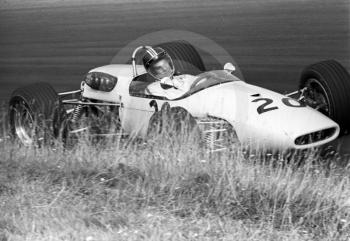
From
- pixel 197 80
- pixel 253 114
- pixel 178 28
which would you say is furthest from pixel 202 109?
pixel 178 28

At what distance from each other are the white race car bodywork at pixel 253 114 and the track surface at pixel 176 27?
142 inches

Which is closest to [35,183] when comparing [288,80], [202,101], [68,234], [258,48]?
[68,234]

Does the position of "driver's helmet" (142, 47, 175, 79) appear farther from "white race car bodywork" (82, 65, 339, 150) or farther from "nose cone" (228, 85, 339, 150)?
"nose cone" (228, 85, 339, 150)

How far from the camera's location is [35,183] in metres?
6.52

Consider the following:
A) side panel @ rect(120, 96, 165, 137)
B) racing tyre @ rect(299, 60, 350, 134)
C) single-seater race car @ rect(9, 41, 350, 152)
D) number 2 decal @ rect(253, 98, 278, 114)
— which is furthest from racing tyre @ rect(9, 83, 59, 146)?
racing tyre @ rect(299, 60, 350, 134)

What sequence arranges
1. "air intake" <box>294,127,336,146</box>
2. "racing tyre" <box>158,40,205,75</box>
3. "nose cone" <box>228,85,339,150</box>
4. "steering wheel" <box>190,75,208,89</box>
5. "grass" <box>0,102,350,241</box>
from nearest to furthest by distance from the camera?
"grass" <box>0,102,350,241</box> < "nose cone" <box>228,85,339,150</box> < "air intake" <box>294,127,336,146</box> < "steering wheel" <box>190,75,208,89</box> < "racing tyre" <box>158,40,205,75</box>

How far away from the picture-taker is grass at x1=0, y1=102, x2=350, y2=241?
5402 millimetres

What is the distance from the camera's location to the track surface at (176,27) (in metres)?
13.1

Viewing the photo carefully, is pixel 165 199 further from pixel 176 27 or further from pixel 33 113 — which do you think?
pixel 176 27

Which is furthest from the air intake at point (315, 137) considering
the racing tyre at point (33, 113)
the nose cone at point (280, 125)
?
the racing tyre at point (33, 113)

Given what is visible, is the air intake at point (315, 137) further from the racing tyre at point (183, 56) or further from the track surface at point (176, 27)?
the track surface at point (176, 27)

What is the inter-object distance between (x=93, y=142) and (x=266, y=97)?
80.4 inches

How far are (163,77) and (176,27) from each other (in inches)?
286

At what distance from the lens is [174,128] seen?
751 cm
